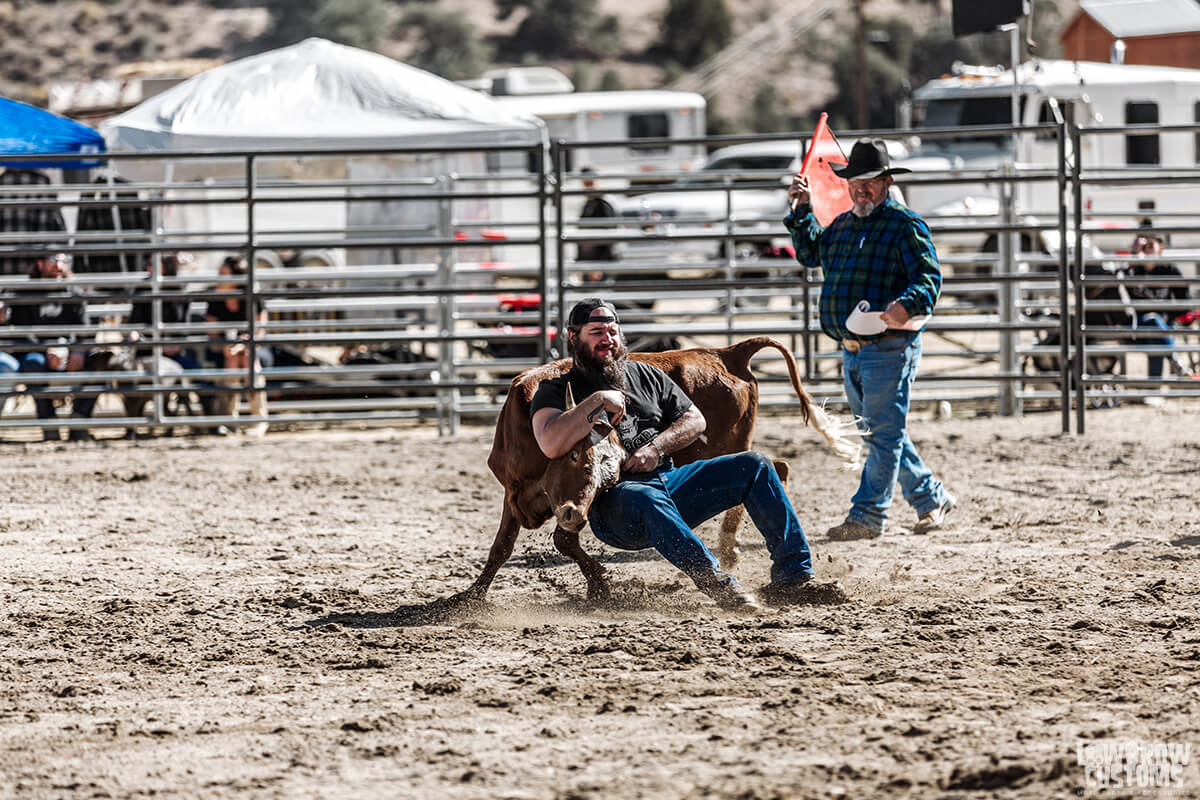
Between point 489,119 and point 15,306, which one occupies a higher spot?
point 489,119

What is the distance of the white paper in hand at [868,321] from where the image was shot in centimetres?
649

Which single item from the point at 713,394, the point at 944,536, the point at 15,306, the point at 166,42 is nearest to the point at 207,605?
the point at 713,394

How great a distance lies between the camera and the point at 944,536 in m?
6.90

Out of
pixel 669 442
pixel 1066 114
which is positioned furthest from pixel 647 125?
pixel 669 442

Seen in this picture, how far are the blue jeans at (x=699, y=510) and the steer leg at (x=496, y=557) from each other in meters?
0.36

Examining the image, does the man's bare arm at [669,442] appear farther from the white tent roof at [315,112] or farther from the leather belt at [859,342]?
the white tent roof at [315,112]

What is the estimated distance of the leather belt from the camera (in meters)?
6.64

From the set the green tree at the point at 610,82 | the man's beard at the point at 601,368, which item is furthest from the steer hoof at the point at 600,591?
the green tree at the point at 610,82

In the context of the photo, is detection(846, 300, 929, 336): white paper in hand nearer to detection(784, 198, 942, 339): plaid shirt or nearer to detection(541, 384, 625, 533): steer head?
detection(784, 198, 942, 339): plaid shirt

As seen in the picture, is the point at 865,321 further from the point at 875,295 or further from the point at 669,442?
the point at 669,442

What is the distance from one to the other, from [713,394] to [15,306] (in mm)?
7051

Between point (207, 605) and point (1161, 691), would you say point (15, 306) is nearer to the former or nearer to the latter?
point (207, 605)

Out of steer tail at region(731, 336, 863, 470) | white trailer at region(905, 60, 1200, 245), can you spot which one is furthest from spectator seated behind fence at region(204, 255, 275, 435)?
white trailer at region(905, 60, 1200, 245)

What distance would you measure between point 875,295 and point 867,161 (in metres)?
0.60
